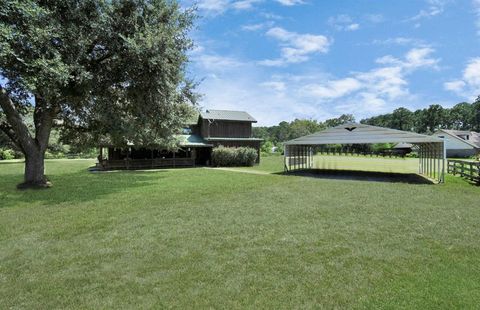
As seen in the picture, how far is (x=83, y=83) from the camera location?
44.4ft

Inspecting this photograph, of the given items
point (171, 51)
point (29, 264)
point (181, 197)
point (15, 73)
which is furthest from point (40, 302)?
point (171, 51)

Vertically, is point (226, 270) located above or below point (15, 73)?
below

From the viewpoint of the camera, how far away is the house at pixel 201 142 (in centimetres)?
3005

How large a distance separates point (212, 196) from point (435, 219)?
277 inches

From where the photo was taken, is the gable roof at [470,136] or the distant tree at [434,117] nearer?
the gable roof at [470,136]

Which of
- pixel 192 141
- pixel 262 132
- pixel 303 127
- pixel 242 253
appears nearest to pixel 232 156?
pixel 192 141

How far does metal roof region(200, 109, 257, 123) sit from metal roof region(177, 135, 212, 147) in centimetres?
231

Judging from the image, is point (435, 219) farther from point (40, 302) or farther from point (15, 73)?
point (15, 73)

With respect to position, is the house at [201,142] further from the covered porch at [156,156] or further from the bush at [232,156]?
the bush at [232,156]

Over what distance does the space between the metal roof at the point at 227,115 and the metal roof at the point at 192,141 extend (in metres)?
2.31

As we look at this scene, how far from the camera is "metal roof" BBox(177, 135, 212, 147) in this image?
3041cm

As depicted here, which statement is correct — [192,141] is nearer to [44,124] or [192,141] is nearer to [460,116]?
[44,124]

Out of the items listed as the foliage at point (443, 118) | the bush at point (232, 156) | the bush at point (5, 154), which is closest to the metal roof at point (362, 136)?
the bush at point (232, 156)

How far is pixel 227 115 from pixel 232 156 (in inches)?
209
